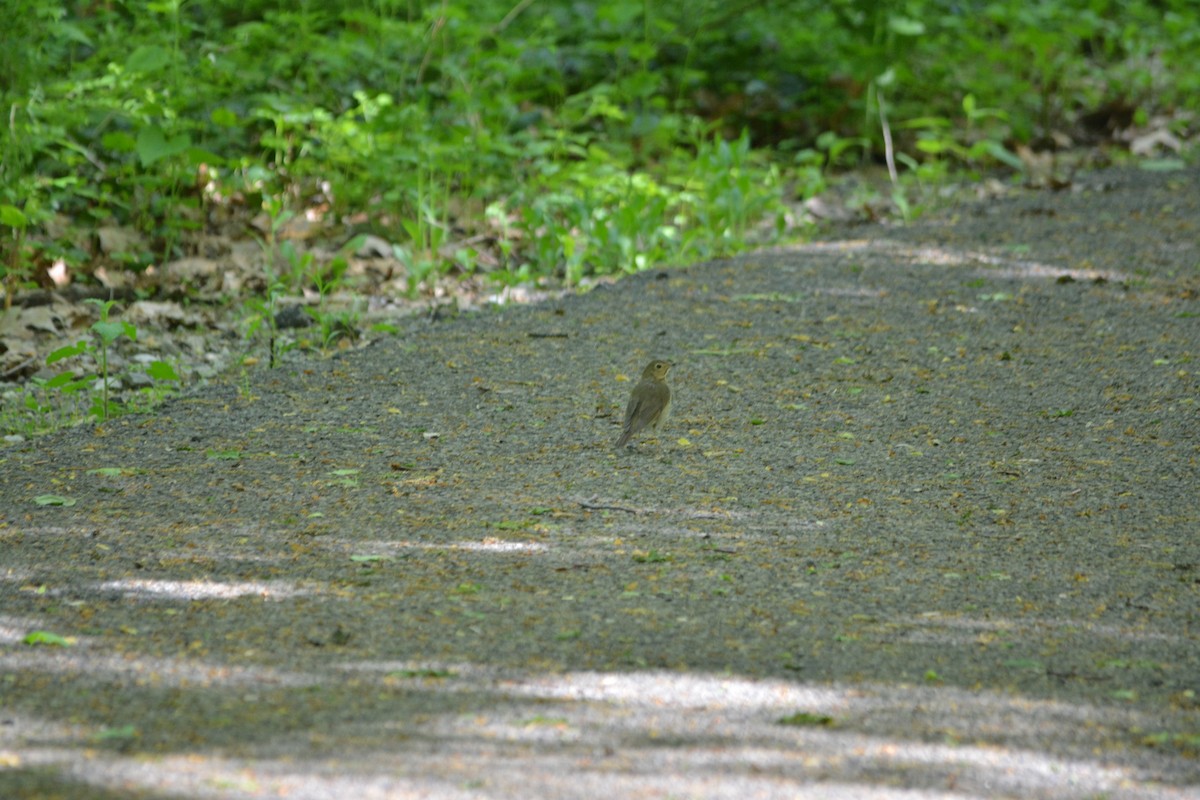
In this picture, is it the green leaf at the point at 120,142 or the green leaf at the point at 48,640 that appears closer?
the green leaf at the point at 48,640

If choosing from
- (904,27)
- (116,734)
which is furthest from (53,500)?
(904,27)

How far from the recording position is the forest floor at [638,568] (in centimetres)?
266

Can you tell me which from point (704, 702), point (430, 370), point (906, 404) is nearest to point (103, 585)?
point (704, 702)

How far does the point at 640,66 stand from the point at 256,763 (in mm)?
8935

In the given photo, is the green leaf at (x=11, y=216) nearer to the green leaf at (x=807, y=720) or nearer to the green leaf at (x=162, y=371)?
the green leaf at (x=162, y=371)

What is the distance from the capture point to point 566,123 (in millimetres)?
A: 9391

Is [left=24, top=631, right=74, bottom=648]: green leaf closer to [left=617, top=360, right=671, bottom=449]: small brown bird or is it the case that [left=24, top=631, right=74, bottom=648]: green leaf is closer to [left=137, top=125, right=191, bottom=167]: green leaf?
[left=617, top=360, right=671, bottom=449]: small brown bird

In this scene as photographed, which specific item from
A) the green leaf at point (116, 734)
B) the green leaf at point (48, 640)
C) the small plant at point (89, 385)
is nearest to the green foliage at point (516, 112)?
the small plant at point (89, 385)

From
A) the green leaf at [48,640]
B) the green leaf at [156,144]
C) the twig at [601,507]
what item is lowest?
the green leaf at [48,640]

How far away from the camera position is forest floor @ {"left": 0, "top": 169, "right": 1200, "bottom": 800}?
2.66 meters

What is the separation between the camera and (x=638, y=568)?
3717 mm

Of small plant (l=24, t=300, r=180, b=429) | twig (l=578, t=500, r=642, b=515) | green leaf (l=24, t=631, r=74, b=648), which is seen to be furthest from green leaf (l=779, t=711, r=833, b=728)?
small plant (l=24, t=300, r=180, b=429)

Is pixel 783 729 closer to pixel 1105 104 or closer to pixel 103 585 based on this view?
pixel 103 585

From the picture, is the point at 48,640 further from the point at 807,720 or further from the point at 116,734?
the point at 807,720
